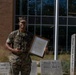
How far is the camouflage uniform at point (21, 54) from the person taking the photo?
780 cm

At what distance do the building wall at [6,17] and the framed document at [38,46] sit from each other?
21.4 metres

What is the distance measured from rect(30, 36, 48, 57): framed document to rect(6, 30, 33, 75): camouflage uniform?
19 centimetres

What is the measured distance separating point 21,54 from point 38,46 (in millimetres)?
522

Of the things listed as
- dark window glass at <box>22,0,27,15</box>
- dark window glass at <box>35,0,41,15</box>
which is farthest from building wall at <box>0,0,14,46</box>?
dark window glass at <box>35,0,41,15</box>

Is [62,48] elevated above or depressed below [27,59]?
below

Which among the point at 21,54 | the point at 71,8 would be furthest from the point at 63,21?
the point at 21,54

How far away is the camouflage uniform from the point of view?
780 centimetres

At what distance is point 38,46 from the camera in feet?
26.7

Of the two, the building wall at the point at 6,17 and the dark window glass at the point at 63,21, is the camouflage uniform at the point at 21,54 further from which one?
the dark window glass at the point at 63,21

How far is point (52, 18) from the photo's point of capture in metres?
30.5

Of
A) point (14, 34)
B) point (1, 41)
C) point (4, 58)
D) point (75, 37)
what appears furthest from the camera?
point (1, 41)

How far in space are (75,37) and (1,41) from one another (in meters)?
16.9

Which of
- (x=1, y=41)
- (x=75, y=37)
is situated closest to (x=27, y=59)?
(x=75, y=37)

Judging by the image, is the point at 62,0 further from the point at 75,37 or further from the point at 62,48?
the point at 75,37
